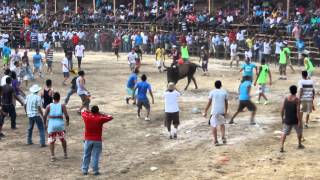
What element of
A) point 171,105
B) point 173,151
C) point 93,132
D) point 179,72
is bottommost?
point 173,151

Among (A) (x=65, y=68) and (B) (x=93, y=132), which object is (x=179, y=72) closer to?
(A) (x=65, y=68)

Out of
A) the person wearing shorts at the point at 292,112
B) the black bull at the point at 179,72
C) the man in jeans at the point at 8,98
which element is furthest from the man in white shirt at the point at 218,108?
the black bull at the point at 179,72

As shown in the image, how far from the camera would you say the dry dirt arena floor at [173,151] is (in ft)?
43.9

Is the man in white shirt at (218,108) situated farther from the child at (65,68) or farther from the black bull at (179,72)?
the child at (65,68)

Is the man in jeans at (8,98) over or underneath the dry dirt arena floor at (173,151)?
over

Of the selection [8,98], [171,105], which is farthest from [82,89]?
[171,105]

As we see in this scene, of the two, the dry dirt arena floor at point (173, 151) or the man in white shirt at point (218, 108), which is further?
the man in white shirt at point (218, 108)

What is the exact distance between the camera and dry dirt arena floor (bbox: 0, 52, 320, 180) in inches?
527

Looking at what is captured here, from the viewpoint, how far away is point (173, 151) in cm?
1521

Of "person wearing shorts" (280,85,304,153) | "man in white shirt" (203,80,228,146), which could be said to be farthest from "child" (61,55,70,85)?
"person wearing shorts" (280,85,304,153)

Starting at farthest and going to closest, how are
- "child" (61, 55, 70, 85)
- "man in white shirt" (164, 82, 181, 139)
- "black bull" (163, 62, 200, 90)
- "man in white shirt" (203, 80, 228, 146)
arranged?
"child" (61, 55, 70, 85), "black bull" (163, 62, 200, 90), "man in white shirt" (164, 82, 181, 139), "man in white shirt" (203, 80, 228, 146)

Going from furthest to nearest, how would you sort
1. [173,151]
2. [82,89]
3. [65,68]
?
[65,68] → [82,89] → [173,151]

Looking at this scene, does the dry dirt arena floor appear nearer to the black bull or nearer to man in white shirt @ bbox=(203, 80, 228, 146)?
man in white shirt @ bbox=(203, 80, 228, 146)

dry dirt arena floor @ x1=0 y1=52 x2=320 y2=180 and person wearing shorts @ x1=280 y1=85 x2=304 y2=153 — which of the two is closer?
dry dirt arena floor @ x1=0 y1=52 x2=320 y2=180
